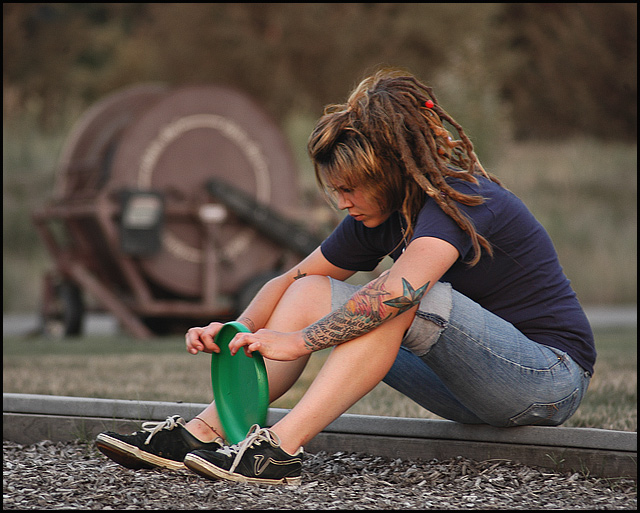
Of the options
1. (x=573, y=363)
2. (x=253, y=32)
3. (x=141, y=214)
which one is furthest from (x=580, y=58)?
(x=573, y=363)

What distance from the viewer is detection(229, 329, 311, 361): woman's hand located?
101 inches

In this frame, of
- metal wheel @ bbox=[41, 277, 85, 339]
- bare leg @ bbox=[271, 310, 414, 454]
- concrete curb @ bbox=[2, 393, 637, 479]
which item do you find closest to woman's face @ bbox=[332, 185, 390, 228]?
bare leg @ bbox=[271, 310, 414, 454]

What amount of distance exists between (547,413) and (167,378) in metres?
2.64

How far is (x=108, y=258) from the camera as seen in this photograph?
841 centimetres

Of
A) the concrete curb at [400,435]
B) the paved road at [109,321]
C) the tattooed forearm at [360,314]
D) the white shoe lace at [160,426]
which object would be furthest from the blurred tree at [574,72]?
the white shoe lace at [160,426]

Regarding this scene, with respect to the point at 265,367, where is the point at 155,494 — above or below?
below

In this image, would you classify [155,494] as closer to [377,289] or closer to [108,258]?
[377,289]

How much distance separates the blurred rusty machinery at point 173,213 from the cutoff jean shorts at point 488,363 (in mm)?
5462

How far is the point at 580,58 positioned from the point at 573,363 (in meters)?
15.1

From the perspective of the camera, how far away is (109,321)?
11312mm

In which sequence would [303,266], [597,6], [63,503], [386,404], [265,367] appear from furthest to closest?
[597,6] → [386,404] → [303,266] → [265,367] → [63,503]

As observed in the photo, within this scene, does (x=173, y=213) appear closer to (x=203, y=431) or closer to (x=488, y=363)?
(x=203, y=431)

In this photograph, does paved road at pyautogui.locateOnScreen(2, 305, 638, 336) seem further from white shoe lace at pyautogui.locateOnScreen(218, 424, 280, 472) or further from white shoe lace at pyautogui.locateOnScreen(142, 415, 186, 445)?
white shoe lace at pyautogui.locateOnScreen(218, 424, 280, 472)

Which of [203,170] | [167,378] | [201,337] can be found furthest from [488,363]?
[203,170]
